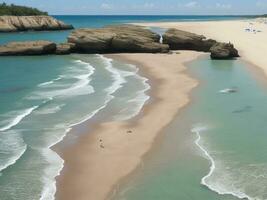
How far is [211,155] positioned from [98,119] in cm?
732

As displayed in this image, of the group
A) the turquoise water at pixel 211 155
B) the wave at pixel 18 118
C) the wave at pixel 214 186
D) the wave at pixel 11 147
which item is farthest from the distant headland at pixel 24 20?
the wave at pixel 214 186

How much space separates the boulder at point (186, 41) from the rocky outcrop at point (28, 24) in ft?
227

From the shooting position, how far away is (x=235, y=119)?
73.1ft

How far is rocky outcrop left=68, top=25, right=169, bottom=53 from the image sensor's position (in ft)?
170

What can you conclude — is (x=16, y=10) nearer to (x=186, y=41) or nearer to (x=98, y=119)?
(x=186, y=41)

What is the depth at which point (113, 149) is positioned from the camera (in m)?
18.5

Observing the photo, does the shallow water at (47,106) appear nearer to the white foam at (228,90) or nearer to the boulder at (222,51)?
the white foam at (228,90)

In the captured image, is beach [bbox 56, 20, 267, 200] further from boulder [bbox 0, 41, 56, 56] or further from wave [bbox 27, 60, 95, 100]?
boulder [bbox 0, 41, 56, 56]

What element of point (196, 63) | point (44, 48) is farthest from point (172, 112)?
point (44, 48)

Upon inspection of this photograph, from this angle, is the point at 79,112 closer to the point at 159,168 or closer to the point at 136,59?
the point at 159,168

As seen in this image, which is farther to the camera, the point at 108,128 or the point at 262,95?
the point at 262,95

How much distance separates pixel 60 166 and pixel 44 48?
122 feet

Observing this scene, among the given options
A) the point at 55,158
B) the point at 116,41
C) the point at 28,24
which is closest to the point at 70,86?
the point at 55,158

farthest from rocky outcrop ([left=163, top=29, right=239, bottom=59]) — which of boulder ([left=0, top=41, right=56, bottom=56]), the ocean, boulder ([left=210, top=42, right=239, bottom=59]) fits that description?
boulder ([left=0, top=41, right=56, bottom=56])
